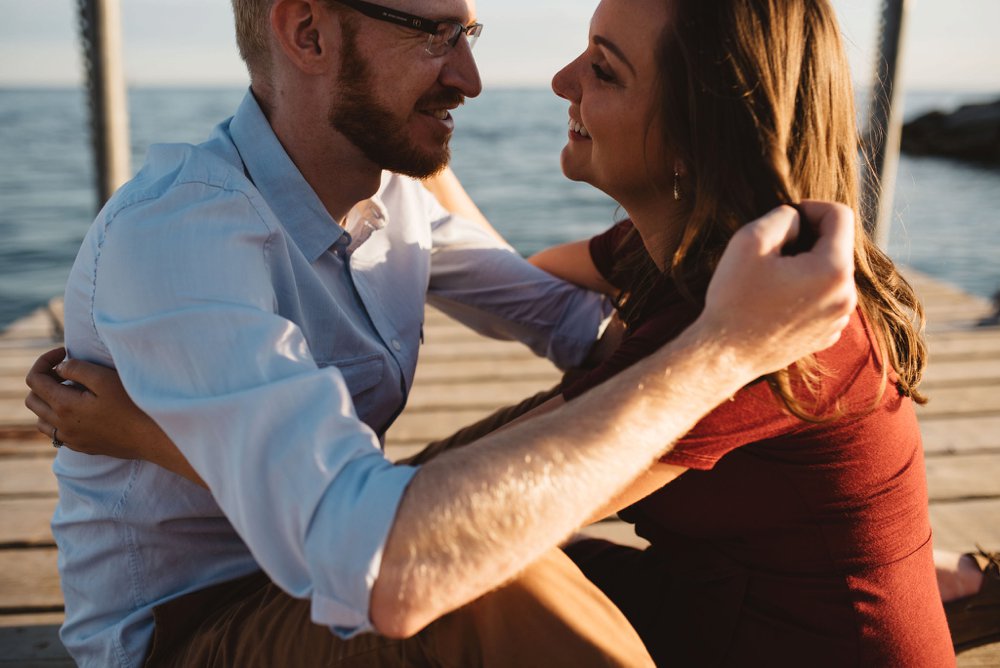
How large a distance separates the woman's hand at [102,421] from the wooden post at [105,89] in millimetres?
1965

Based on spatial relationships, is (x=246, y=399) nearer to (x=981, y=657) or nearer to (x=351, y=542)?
(x=351, y=542)

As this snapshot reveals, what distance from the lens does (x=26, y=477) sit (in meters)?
2.95

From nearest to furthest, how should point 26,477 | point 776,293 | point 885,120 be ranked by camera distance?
point 776,293 < point 26,477 < point 885,120

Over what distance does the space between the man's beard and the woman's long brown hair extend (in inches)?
27.3

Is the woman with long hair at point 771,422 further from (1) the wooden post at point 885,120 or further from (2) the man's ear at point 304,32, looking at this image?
(1) the wooden post at point 885,120

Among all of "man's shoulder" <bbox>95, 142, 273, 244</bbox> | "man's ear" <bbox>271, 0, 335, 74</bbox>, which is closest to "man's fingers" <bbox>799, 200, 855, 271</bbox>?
"man's shoulder" <bbox>95, 142, 273, 244</bbox>

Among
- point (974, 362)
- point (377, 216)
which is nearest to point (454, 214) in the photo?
point (377, 216)

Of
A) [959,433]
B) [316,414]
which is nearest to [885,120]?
[959,433]

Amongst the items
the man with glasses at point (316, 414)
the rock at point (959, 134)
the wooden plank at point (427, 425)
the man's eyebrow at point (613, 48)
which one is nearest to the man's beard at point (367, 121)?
the man with glasses at point (316, 414)

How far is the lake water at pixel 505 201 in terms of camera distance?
38.6 feet

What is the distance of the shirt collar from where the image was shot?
1.94 m

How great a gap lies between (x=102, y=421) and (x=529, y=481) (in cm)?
83

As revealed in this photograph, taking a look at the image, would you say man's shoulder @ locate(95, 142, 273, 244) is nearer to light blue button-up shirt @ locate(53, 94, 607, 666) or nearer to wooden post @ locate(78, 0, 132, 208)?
light blue button-up shirt @ locate(53, 94, 607, 666)

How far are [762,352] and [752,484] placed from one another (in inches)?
13.5
